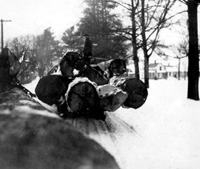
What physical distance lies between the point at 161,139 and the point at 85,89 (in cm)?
148

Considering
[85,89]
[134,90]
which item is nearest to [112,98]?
[85,89]

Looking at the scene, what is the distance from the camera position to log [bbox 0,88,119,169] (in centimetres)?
56

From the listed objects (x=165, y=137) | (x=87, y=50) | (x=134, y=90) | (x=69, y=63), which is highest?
(x=87, y=50)

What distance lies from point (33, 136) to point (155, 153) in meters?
2.46

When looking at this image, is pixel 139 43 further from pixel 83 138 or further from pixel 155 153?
pixel 83 138

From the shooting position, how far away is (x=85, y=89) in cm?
350

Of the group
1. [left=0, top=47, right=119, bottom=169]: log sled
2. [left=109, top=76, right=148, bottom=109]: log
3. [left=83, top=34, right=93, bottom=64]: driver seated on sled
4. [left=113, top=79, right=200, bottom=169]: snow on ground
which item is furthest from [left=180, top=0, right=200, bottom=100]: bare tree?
[left=0, top=47, right=119, bottom=169]: log sled

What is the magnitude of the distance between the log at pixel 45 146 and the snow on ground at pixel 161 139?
11.6 inches

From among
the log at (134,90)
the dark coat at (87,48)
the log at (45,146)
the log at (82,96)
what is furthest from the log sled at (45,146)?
the log at (134,90)

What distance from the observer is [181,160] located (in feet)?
9.68

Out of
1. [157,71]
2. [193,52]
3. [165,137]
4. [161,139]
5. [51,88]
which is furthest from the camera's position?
[157,71]

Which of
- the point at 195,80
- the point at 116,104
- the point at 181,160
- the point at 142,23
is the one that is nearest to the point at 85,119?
the point at 116,104

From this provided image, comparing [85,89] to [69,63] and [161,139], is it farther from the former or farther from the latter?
[161,139]

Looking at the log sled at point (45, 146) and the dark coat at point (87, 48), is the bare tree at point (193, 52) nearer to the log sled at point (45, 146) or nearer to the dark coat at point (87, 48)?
the dark coat at point (87, 48)
